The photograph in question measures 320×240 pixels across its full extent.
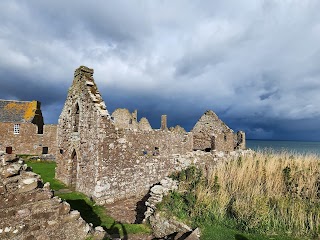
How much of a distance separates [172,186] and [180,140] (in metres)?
7.68

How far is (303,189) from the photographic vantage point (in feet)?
30.2

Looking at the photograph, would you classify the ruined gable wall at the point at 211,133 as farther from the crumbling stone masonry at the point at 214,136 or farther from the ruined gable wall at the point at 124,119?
the ruined gable wall at the point at 124,119

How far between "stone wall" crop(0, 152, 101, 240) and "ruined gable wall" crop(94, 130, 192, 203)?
574 centimetres

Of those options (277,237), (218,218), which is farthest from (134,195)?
(277,237)

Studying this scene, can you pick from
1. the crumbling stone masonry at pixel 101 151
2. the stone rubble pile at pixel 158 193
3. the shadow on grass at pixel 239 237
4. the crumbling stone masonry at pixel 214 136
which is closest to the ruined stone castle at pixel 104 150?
the crumbling stone masonry at pixel 101 151

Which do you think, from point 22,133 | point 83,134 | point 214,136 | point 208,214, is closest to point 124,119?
point 22,133

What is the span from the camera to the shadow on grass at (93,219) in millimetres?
8047

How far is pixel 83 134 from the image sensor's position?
513 inches

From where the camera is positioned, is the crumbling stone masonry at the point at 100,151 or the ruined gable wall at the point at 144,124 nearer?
the crumbling stone masonry at the point at 100,151

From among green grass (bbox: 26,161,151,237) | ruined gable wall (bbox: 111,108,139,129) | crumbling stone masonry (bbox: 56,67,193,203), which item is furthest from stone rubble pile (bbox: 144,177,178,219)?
ruined gable wall (bbox: 111,108,139,129)

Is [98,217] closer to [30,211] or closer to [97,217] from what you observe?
[97,217]

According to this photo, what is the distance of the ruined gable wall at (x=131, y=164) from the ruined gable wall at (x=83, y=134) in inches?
22.2

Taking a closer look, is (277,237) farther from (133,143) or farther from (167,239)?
(133,143)

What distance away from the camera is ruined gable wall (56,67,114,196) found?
38.7 ft
